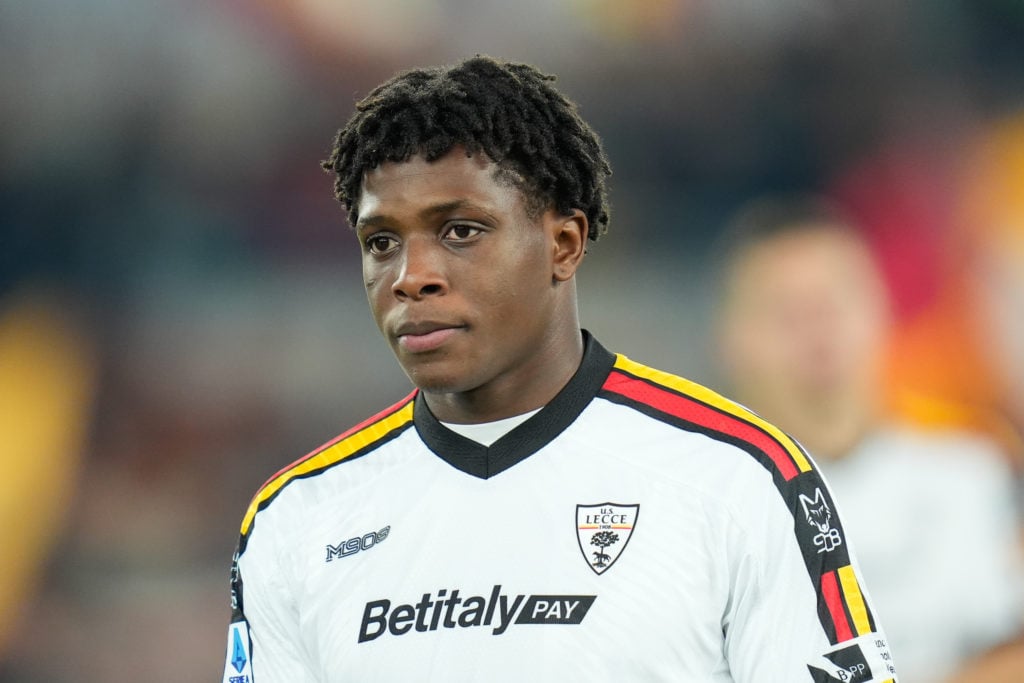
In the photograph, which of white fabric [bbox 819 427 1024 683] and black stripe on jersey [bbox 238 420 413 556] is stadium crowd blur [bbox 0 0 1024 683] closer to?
white fabric [bbox 819 427 1024 683]

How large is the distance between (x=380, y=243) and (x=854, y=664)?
3.13 feet

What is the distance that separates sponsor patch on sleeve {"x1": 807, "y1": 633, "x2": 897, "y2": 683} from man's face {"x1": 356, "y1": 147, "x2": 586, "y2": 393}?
2.15 ft

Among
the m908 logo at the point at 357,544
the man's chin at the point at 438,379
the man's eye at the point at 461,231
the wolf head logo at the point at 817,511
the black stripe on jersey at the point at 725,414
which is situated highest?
the man's eye at the point at 461,231

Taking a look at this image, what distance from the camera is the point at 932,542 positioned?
4648 mm

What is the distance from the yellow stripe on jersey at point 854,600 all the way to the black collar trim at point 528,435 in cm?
50

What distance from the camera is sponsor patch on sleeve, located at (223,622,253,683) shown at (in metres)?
2.15

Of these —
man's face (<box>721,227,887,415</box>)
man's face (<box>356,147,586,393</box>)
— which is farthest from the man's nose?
man's face (<box>721,227,887,415</box>)

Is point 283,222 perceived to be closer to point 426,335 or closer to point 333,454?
point 333,454

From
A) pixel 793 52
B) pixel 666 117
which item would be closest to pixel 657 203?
pixel 666 117

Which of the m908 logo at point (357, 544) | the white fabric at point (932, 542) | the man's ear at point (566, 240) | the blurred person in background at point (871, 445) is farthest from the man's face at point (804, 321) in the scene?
the m908 logo at point (357, 544)

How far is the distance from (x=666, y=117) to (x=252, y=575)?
390 cm

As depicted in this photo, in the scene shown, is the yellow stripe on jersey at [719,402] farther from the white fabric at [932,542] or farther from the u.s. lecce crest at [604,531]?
the white fabric at [932,542]

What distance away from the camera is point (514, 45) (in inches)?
224

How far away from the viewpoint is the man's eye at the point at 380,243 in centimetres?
199
